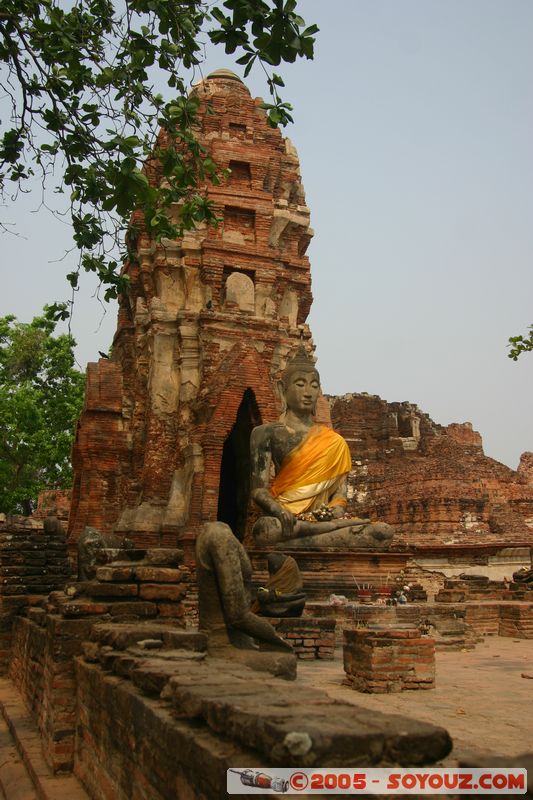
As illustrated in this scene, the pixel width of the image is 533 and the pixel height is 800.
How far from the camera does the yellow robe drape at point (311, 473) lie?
1224 cm

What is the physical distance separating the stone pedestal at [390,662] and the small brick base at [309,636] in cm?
152

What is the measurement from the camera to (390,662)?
17.9 ft

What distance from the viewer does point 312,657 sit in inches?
282

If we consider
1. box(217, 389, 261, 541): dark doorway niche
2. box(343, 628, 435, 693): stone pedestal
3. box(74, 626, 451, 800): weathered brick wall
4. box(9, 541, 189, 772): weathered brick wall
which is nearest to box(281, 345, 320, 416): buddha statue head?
box(217, 389, 261, 541): dark doorway niche

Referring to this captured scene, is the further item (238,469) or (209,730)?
(238,469)

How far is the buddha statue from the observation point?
11.3 metres

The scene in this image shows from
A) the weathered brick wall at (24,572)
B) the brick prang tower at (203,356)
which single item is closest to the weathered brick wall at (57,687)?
the weathered brick wall at (24,572)

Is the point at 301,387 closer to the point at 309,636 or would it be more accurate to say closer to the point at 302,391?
the point at 302,391

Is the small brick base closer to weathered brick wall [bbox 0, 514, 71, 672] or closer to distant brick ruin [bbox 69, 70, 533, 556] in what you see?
weathered brick wall [bbox 0, 514, 71, 672]

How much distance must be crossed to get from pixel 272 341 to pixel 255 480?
3.29 m

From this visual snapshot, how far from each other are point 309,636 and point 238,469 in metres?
8.78

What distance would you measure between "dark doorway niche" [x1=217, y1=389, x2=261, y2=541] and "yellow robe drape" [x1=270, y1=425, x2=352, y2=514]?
6.03ft

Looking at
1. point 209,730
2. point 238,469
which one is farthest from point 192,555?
point 209,730

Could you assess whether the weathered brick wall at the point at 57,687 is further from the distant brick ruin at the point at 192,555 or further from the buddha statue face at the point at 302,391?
the buddha statue face at the point at 302,391
